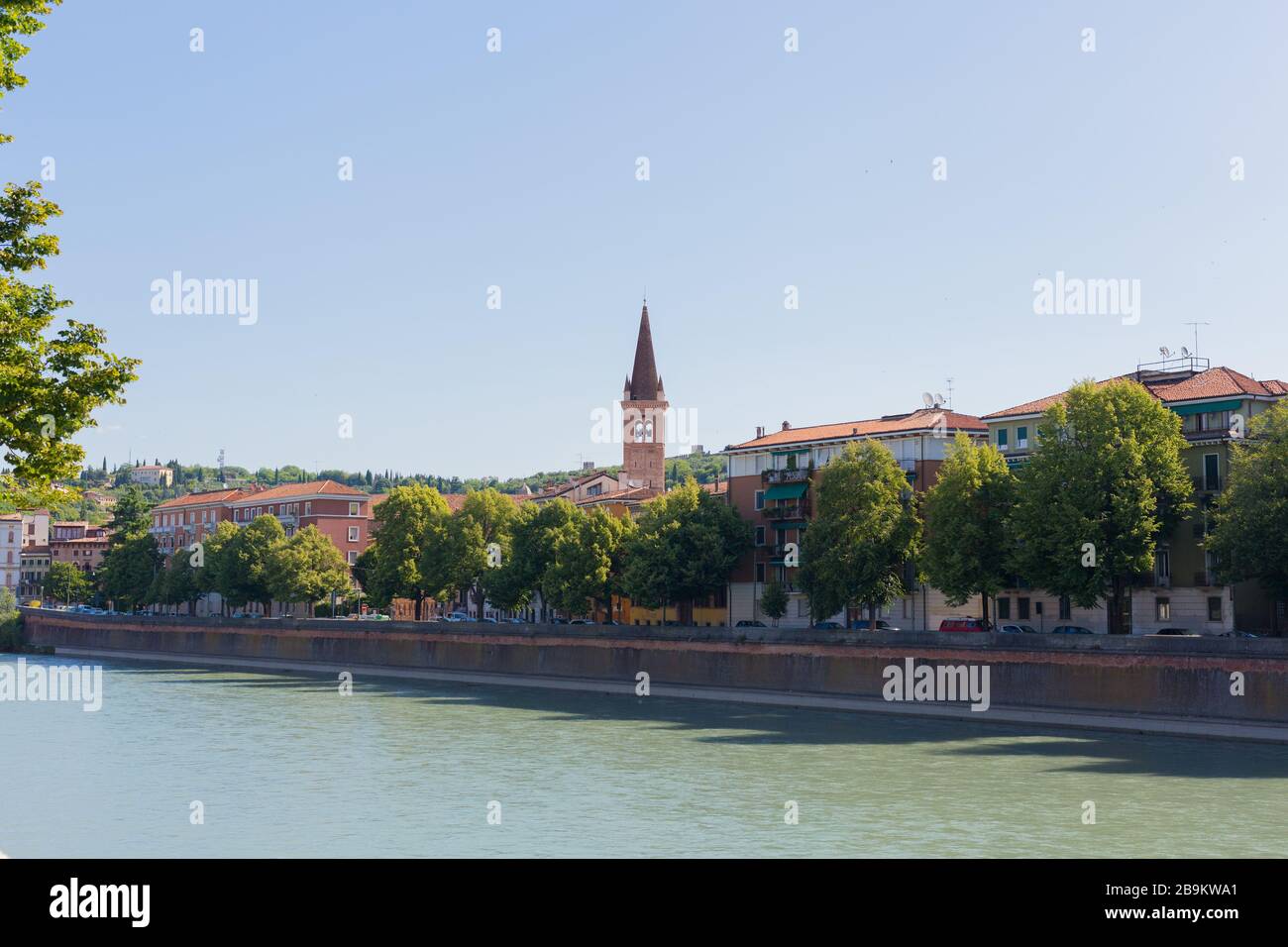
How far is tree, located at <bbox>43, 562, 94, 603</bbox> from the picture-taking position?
176500 mm

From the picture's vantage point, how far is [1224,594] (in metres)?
65.0

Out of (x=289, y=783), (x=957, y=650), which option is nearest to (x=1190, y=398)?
(x=957, y=650)

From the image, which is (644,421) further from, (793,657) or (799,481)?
(793,657)

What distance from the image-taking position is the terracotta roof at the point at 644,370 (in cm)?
14300

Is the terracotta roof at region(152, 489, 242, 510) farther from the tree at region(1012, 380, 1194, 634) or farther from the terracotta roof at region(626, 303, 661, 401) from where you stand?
the tree at region(1012, 380, 1194, 634)

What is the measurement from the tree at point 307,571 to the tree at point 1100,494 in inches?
2885

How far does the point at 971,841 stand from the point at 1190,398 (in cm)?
4272

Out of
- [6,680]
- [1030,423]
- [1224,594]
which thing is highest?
[1030,423]

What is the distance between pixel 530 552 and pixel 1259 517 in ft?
172

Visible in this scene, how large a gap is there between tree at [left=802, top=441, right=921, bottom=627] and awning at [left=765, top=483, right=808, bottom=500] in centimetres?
943

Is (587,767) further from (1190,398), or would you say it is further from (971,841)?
(1190,398)

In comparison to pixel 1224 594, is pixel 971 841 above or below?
below

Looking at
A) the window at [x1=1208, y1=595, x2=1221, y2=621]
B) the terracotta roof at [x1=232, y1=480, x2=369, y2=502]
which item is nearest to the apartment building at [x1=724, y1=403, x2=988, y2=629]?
the window at [x1=1208, y1=595, x2=1221, y2=621]

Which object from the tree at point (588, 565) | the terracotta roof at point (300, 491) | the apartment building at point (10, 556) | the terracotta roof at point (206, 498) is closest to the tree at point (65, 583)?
the terracotta roof at point (206, 498)
